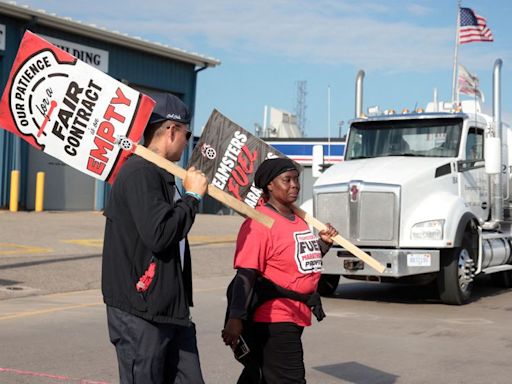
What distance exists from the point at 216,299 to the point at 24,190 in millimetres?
18279

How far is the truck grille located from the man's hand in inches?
320

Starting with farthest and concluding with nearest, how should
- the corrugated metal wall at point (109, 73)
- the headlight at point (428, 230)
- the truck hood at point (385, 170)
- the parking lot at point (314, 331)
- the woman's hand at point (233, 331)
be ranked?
the corrugated metal wall at point (109, 73) → the truck hood at point (385, 170) → the headlight at point (428, 230) → the parking lot at point (314, 331) → the woman's hand at point (233, 331)

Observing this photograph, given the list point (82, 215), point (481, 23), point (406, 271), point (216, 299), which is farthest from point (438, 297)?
point (82, 215)

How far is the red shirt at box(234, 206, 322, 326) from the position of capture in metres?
4.74

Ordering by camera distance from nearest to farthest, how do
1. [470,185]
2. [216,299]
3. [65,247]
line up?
[216,299], [470,185], [65,247]

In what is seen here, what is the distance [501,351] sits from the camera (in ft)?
28.8

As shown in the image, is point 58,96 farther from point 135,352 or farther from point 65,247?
point 65,247

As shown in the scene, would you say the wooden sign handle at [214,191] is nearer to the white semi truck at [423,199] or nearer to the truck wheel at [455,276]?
the white semi truck at [423,199]

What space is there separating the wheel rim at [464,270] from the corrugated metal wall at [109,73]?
15.5 m

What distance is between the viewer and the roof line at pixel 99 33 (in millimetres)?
27922

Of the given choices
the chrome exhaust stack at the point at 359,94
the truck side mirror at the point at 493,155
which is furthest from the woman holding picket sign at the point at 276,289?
the chrome exhaust stack at the point at 359,94

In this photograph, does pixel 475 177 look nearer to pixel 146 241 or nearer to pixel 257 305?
pixel 257 305

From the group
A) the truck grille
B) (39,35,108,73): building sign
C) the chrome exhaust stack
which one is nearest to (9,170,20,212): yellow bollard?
(39,35,108,73): building sign

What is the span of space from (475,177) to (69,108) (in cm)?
1037
